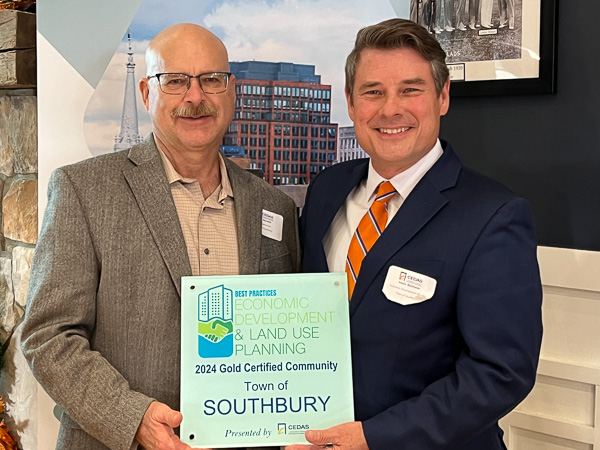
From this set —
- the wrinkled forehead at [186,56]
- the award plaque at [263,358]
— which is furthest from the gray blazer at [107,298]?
the wrinkled forehead at [186,56]

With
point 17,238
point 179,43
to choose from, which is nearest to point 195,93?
point 179,43

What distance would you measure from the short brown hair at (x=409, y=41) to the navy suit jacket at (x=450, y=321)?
0.69ft

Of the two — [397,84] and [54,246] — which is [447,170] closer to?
[397,84]

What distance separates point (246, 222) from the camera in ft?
6.49

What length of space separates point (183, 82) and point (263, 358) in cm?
77

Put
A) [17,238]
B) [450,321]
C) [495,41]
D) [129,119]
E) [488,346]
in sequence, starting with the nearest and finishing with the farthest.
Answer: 1. [488,346]
2. [450,321]
3. [495,41]
4. [129,119]
5. [17,238]

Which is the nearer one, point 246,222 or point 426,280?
point 426,280

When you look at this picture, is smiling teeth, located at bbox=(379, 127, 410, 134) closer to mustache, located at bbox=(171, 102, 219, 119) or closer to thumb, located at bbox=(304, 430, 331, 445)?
mustache, located at bbox=(171, 102, 219, 119)

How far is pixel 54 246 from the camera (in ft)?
5.75

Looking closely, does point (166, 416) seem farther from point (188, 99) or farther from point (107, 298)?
point (188, 99)

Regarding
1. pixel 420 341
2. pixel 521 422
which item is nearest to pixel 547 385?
pixel 521 422

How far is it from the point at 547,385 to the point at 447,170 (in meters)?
0.91

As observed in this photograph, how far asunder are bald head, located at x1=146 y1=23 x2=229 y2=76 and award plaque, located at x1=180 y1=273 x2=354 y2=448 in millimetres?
615

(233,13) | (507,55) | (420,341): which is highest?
(233,13)
